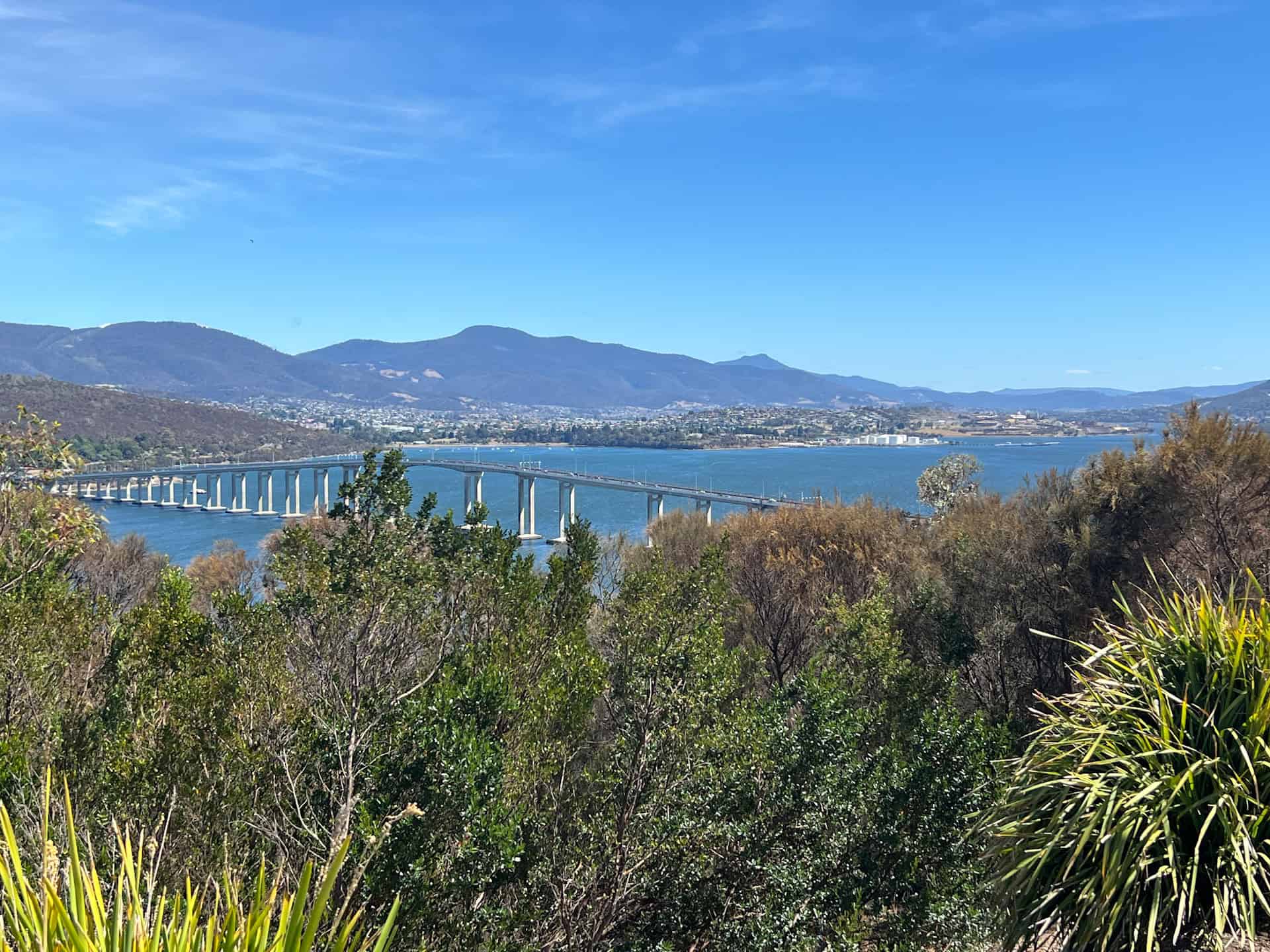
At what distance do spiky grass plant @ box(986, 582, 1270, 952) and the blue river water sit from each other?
25.3 metres

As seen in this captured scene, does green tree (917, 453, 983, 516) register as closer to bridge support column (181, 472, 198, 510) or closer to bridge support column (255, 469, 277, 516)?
bridge support column (255, 469, 277, 516)

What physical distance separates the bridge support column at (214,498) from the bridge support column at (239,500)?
3.97 feet

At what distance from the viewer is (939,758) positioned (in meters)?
9.52

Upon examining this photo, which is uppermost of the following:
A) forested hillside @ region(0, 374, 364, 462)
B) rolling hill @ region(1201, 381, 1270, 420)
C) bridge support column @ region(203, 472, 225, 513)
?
rolling hill @ region(1201, 381, 1270, 420)

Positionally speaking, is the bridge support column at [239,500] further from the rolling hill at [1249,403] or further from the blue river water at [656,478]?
the rolling hill at [1249,403]

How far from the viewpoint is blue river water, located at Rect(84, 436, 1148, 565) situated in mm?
81250

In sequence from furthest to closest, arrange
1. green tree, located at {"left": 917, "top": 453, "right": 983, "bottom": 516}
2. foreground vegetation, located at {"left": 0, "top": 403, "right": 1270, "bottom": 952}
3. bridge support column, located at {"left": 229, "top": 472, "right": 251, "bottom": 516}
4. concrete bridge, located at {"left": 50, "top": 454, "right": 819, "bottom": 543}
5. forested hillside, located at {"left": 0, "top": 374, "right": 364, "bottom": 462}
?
forested hillside, located at {"left": 0, "top": 374, "right": 364, "bottom": 462}, bridge support column, located at {"left": 229, "top": 472, "right": 251, "bottom": 516}, concrete bridge, located at {"left": 50, "top": 454, "right": 819, "bottom": 543}, green tree, located at {"left": 917, "top": 453, "right": 983, "bottom": 516}, foreground vegetation, located at {"left": 0, "top": 403, "right": 1270, "bottom": 952}

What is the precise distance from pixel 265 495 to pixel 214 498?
7.57 metres

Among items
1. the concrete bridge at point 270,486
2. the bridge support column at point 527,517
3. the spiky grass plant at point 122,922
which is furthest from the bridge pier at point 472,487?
the spiky grass plant at point 122,922

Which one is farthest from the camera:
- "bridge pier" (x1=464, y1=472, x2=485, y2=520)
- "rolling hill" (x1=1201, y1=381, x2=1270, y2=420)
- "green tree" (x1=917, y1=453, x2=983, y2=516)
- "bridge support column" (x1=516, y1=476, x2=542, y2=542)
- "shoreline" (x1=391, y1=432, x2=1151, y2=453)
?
"shoreline" (x1=391, y1=432, x2=1151, y2=453)

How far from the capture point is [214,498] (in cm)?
10862

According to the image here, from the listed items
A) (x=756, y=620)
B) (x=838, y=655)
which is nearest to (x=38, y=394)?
(x=756, y=620)

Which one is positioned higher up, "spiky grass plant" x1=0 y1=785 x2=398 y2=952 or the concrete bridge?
"spiky grass plant" x1=0 y1=785 x2=398 y2=952

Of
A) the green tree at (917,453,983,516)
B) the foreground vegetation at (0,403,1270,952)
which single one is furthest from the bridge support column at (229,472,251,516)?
the foreground vegetation at (0,403,1270,952)
